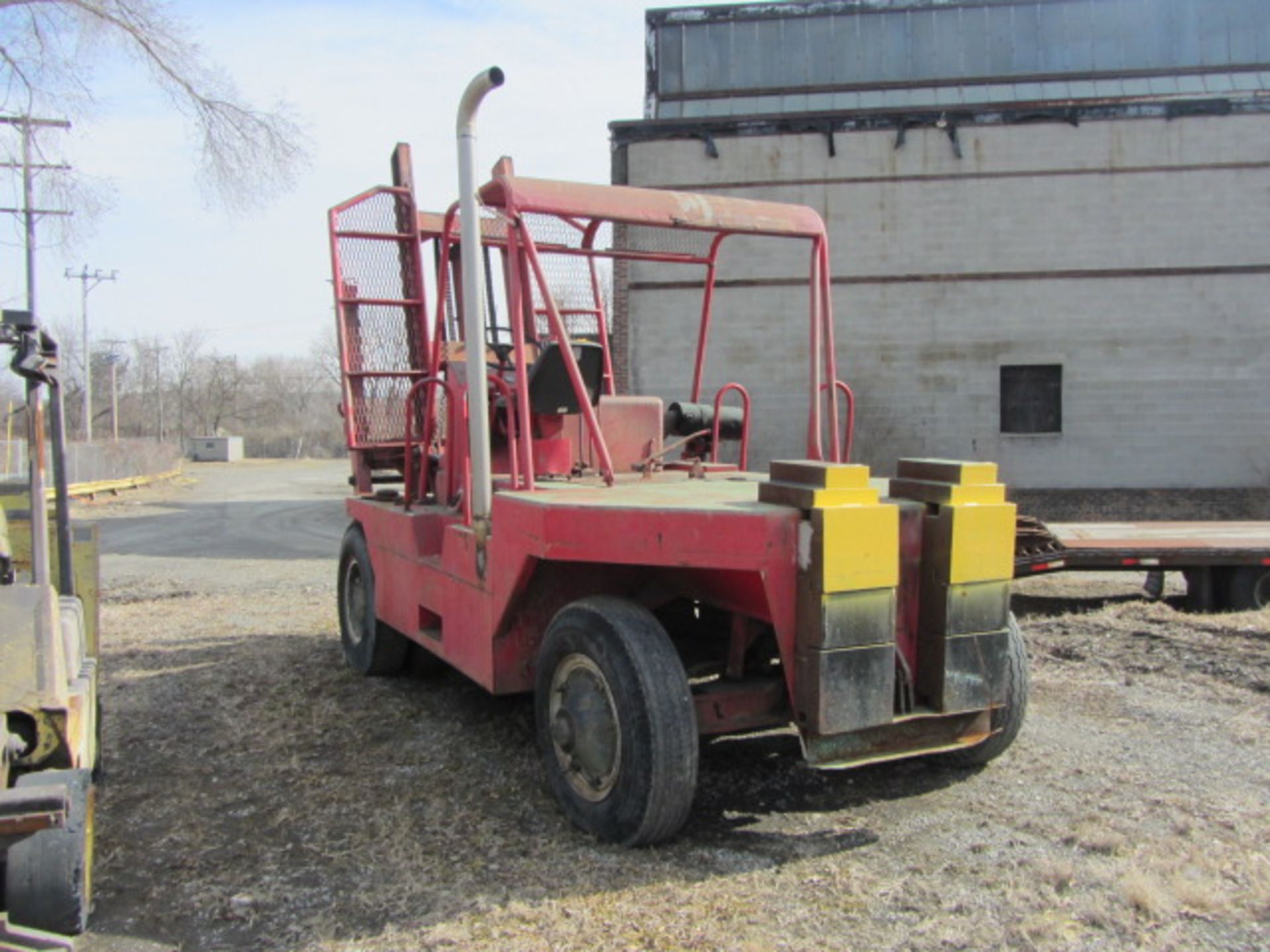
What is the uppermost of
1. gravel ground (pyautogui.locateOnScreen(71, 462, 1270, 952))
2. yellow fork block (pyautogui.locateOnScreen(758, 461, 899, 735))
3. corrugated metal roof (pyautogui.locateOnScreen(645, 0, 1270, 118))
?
A: corrugated metal roof (pyautogui.locateOnScreen(645, 0, 1270, 118))

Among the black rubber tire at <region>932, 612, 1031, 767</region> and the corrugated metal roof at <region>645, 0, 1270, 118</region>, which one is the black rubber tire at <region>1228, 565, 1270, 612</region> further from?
the corrugated metal roof at <region>645, 0, 1270, 118</region>

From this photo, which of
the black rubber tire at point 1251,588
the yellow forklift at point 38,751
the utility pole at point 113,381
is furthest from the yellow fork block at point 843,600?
the utility pole at point 113,381

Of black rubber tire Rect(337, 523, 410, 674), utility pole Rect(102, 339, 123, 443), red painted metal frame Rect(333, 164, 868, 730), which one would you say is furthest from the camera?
utility pole Rect(102, 339, 123, 443)

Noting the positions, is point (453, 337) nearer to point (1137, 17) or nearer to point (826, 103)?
point (826, 103)

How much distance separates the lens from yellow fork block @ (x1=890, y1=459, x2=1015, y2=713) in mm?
3820

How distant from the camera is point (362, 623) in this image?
7.00 metres

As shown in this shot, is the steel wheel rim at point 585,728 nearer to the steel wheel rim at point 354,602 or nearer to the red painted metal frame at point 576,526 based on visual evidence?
the red painted metal frame at point 576,526

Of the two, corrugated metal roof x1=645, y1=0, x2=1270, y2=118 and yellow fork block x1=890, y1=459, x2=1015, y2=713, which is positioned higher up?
corrugated metal roof x1=645, y1=0, x2=1270, y2=118

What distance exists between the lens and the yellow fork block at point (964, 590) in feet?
12.5

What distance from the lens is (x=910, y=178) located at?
17625mm

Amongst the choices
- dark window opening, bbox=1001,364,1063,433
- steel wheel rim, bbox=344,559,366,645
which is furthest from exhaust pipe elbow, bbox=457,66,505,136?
dark window opening, bbox=1001,364,1063,433

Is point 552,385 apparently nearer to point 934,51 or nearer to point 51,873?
point 51,873

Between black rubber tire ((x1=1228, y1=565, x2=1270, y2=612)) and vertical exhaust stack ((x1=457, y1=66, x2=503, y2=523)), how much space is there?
23.4 feet

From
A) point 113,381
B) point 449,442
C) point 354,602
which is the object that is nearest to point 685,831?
point 449,442
